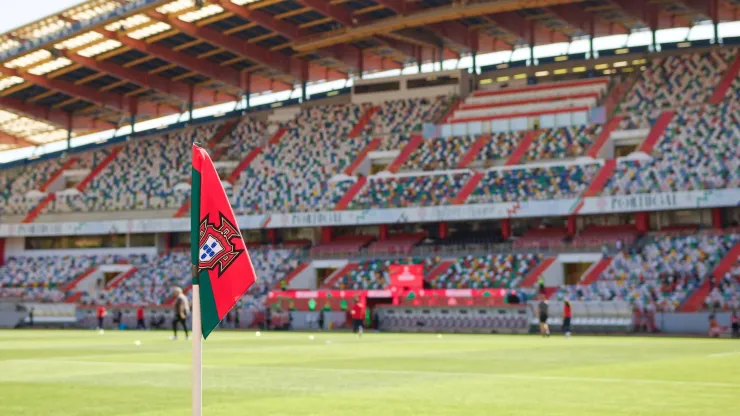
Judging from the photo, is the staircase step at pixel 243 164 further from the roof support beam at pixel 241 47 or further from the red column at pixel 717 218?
the red column at pixel 717 218

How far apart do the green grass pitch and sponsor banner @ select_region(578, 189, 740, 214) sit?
2600 centimetres

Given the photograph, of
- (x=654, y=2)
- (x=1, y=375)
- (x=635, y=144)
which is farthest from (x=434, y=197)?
(x=1, y=375)

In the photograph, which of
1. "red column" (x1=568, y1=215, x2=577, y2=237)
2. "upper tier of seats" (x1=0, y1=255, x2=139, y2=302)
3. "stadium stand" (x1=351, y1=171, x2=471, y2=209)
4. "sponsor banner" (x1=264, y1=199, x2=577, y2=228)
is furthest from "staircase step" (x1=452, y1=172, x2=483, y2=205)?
"upper tier of seats" (x1=0, y1=255, x2=139, y2=302)

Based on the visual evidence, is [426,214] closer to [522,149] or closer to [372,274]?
[372,274]

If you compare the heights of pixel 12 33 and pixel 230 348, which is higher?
pixel 12 33

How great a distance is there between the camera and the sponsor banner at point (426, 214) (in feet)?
175

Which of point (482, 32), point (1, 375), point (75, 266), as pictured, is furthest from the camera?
point (75, 266)

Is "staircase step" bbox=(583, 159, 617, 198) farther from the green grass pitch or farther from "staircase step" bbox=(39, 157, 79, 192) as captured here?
"staircase step" bbox=(39, 157, 79, 192)

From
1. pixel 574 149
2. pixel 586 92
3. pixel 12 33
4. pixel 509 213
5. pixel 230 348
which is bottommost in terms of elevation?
pixel 230 348

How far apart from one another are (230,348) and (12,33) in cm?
4352

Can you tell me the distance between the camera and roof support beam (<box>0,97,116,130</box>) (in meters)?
80.8

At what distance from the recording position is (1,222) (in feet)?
260

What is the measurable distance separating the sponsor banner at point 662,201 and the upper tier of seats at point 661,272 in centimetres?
174

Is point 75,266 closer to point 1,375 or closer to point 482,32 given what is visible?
point 482,32
